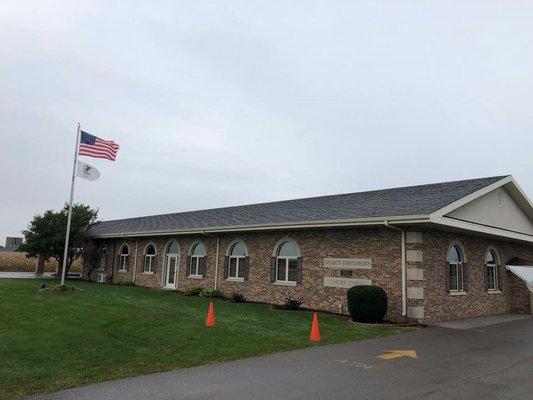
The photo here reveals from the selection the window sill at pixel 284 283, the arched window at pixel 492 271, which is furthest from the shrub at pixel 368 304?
the arched window at pixel 492 271

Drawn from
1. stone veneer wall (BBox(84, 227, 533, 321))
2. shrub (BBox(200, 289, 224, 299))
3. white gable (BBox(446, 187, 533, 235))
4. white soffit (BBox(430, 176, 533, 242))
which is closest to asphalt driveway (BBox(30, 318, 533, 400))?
stone veneer wall (BBox(84, 227, 533, 321))

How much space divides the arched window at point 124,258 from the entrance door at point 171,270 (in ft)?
14.9

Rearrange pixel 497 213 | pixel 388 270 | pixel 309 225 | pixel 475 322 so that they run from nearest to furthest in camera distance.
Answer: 1. pixel 388 270
2. pixel 475 322
3. pixel 309 225
4. pixel 497 213

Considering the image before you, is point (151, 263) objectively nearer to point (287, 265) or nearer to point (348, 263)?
point (287, 265)

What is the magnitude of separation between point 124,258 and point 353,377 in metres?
23.5

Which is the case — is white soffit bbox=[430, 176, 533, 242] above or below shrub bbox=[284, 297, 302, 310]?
above

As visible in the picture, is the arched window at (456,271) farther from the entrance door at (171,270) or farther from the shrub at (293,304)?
the entrance door at (171,270)

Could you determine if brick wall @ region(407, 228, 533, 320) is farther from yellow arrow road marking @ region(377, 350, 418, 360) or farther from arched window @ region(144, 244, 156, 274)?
arched window @ region(144, 244, 156, 274)

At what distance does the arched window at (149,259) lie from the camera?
1016 inches

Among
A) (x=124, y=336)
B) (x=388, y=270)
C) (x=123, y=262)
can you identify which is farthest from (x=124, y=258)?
(x=124, y=336)

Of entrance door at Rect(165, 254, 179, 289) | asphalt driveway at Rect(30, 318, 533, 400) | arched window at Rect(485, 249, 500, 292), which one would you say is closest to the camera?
asphalt driveway at Rect(30, 318, 533, 400)

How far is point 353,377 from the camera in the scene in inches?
284

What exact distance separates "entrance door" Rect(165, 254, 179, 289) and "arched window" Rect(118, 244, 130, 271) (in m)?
4.55

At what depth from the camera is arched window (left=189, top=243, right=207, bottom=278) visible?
71.9ft
